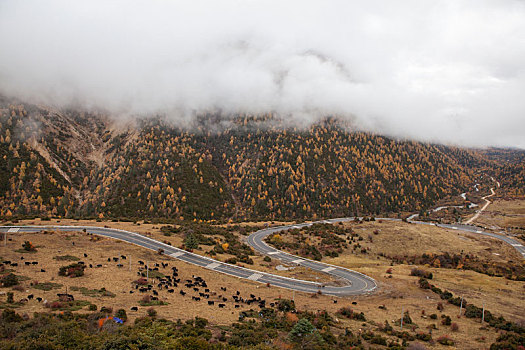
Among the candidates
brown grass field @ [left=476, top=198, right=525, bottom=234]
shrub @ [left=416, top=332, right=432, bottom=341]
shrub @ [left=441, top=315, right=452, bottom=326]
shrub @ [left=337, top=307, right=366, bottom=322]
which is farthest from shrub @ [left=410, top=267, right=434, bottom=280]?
brown grass field @ [left=476, top=198, right=525, bottom=234]

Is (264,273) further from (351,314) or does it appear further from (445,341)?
(445,341)

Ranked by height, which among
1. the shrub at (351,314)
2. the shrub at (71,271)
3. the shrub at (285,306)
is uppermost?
the shrub at (71,271)

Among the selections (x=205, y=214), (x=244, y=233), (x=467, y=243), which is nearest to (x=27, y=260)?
(x=244, y=233)

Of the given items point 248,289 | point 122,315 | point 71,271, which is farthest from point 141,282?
point 248,289

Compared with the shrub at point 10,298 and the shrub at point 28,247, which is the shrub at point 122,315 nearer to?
the shrub at point 10,298

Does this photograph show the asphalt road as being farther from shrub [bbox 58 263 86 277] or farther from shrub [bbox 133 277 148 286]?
shrub [bbox 58 263 86 277]

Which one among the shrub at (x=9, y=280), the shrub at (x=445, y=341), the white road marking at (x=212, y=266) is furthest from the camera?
the white road marking at (x=212, y=266)

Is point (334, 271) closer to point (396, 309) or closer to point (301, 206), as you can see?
point (396, 309)

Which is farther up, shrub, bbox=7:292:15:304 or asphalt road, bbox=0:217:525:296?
shrub, bbox=7:292:15:304

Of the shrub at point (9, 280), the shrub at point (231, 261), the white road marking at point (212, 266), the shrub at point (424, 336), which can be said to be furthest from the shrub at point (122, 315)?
the shrub at point (231, 261)

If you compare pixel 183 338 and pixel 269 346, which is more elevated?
pixel 183 338

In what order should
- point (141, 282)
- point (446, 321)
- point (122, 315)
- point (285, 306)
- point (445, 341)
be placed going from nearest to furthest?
point (122, 315) < point (445, 341) < point (446, 321) < point (285, 306) < point (141, 282)
